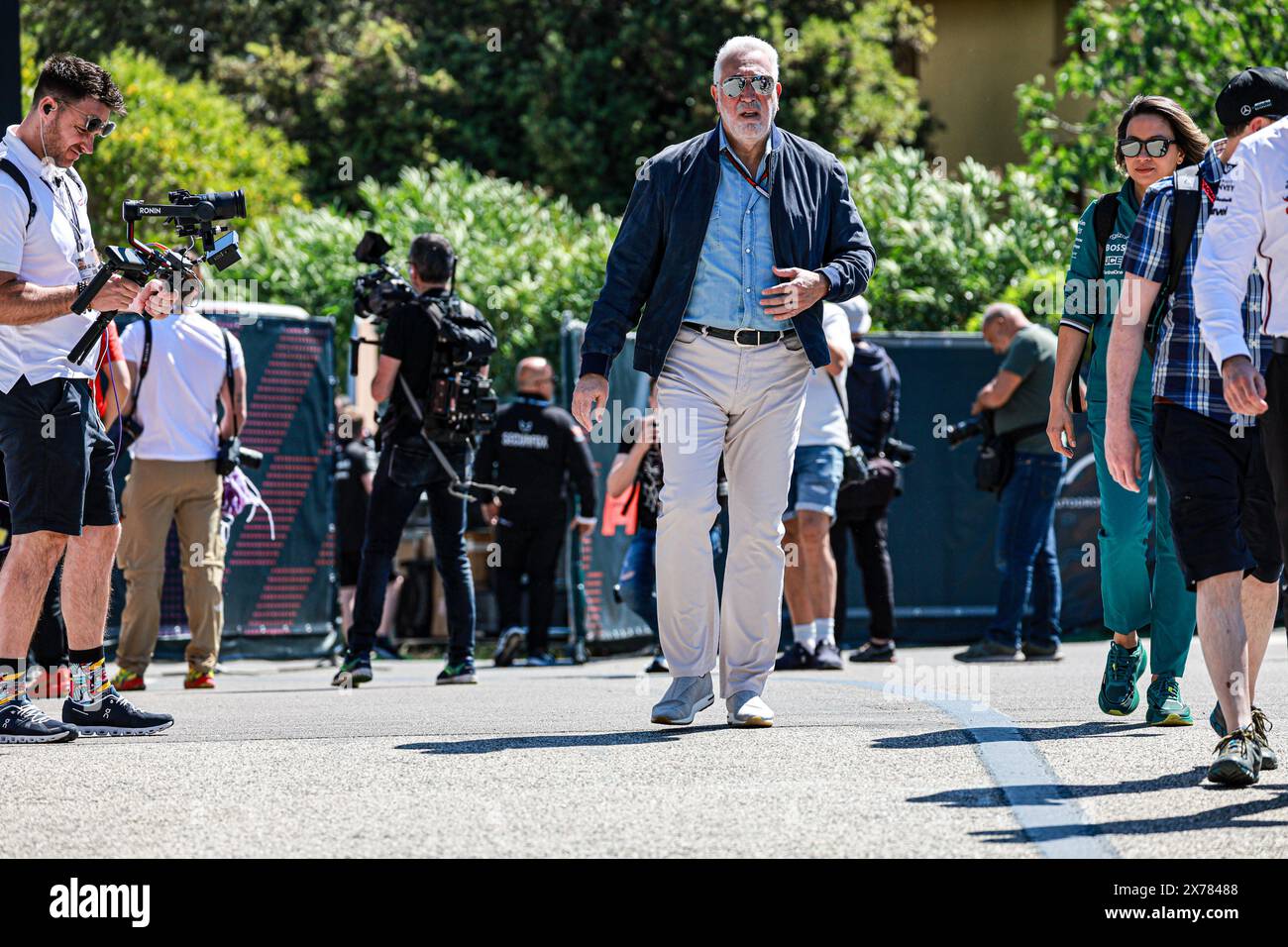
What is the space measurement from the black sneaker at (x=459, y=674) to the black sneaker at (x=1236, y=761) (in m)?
4.85

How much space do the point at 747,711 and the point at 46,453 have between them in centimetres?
239

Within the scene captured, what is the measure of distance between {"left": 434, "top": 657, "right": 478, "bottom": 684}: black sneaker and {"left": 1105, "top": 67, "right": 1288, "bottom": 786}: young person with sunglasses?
443 centimetres

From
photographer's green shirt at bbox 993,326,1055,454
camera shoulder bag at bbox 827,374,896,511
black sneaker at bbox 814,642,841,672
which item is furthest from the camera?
camera shoulder bag at bbox 827,374,896,511

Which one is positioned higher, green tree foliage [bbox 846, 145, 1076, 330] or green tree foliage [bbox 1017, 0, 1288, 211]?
green tree foliage [bbox 1017, 0, 1288, 211]

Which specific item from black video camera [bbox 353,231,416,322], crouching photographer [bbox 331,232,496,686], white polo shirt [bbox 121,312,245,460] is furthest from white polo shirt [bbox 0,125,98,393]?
white polo shirt [bbox 121,312,245,460]

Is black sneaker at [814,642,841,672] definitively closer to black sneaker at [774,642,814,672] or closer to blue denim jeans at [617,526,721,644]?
black sneaker at [774,642,814,672]

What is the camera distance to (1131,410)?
6.28 metres

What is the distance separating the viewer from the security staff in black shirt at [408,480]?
8.60 metres

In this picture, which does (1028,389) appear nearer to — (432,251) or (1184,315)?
(432,251)

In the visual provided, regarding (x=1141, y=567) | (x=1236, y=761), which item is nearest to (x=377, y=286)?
(x=1141, y=567)

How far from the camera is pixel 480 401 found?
28.7 ft

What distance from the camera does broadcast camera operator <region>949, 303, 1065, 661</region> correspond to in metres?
10.3
